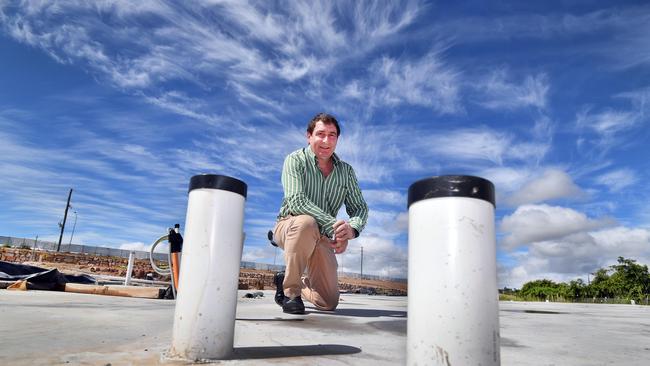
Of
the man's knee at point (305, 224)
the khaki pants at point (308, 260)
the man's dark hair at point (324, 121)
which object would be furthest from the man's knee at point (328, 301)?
the man's dark hair at point (324, 121)

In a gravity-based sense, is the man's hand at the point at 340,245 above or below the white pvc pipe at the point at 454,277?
above

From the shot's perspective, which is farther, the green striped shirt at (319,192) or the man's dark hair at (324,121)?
the man's dark hair at (324,121)

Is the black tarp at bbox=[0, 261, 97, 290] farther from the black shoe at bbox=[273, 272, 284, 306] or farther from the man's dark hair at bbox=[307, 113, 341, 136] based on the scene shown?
the man's dark hair at bbox=[307, 113, 341, 136]

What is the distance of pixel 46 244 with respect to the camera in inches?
2290

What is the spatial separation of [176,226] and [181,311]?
229 centimetres

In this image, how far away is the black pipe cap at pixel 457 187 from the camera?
4.15ft

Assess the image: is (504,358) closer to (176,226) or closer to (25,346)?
(25,346)

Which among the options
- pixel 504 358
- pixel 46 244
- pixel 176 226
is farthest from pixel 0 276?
pixel 46 244

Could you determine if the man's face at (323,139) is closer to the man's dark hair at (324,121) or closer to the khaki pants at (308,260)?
the man's dark hair at (324,121)

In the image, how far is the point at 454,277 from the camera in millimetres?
1219

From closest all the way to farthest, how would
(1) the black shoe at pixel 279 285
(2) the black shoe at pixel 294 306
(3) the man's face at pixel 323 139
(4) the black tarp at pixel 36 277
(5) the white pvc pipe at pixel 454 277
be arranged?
(5) the white pvc pipe at pixel 454 277
(2) the black shoe at pixel 294 306
(3) the man's face at pixel 323 139
(1) the black shoe at pixel 279 285
(4) the black tarp at pixel 36 277

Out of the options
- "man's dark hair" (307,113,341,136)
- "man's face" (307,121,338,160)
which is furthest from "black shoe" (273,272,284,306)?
"man's dark hair" (307,113,341,136)

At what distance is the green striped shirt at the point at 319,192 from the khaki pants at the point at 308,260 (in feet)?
0.30

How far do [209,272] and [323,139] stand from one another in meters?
2.14
